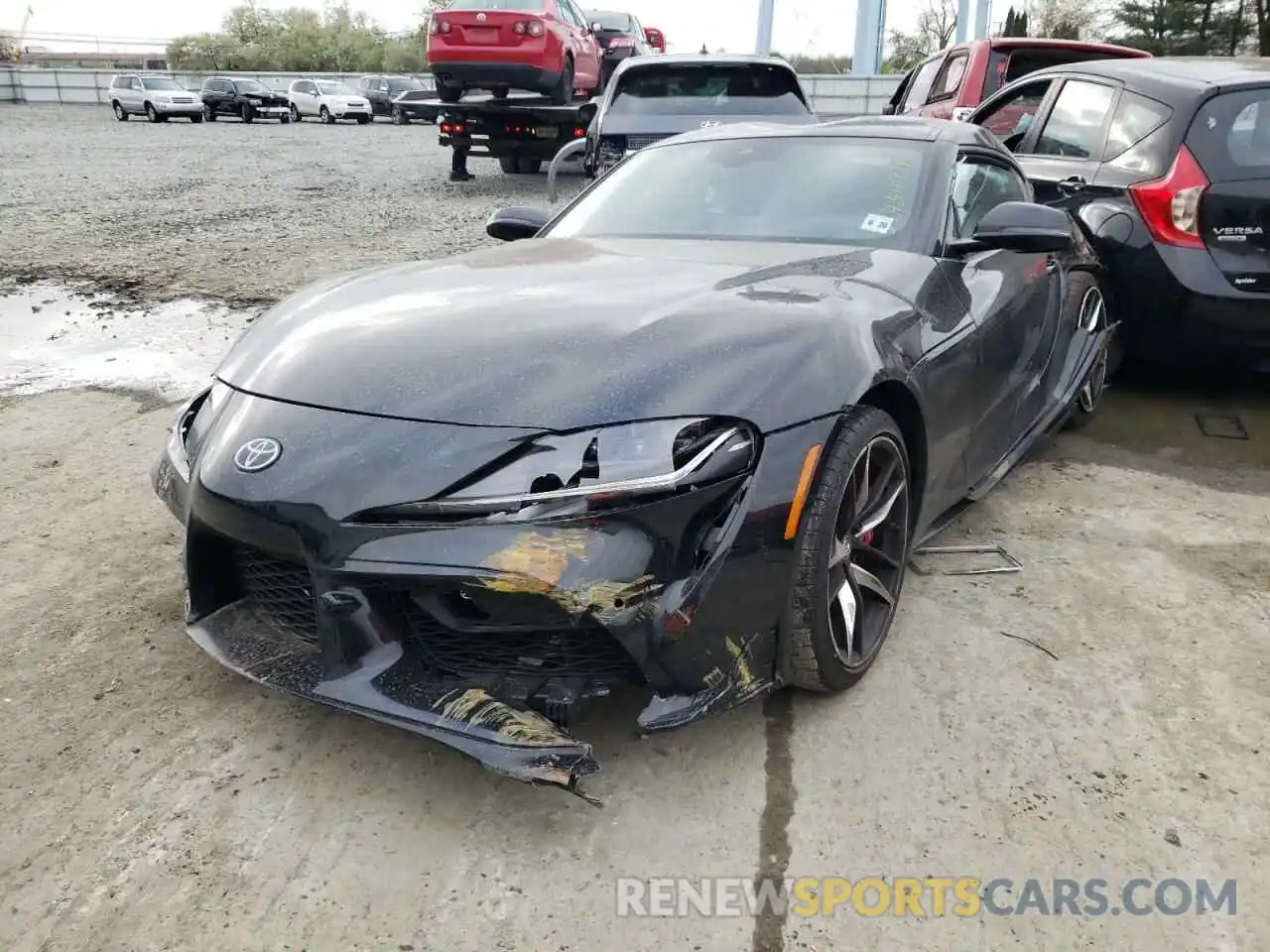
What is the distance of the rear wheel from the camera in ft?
42.6

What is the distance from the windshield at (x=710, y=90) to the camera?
9.15m

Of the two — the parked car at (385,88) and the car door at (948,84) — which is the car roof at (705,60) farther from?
the parked car at (385,88)

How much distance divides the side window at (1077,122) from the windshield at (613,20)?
50.9 feet

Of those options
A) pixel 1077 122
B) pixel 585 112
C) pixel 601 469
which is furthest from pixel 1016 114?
pixel 585 112

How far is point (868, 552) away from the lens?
8.89 ft

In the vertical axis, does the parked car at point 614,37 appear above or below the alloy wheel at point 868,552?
above

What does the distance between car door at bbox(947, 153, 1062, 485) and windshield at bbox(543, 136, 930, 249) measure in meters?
0.21

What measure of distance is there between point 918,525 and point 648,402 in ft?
3.91

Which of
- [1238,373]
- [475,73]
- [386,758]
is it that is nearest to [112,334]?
[386,758]

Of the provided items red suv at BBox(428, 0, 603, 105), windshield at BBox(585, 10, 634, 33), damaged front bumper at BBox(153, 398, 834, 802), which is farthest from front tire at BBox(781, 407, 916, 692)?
windshield at BBox(585, 10, 634, 33)

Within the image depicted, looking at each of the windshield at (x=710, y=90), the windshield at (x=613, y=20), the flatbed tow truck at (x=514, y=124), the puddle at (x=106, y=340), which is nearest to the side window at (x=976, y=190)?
the puddle at (x=106, y=340)

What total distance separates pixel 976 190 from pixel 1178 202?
4.24 feet

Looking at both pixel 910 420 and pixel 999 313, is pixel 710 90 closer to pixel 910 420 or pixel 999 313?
pixel 999 313

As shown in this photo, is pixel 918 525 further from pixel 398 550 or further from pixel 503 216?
pixel 503 216
